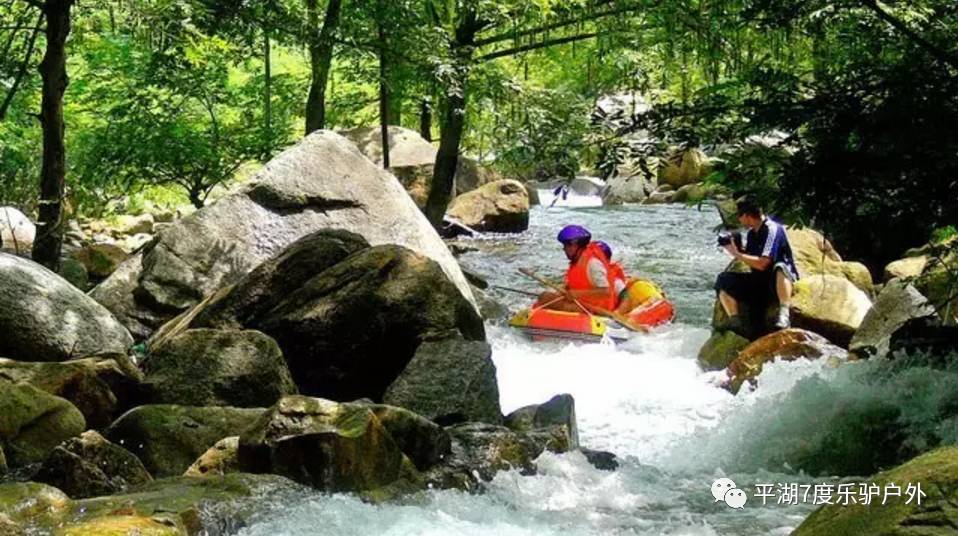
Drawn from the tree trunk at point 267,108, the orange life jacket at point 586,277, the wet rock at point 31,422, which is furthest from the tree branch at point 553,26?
the wet rock at point 31,422

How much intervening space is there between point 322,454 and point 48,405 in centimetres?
154

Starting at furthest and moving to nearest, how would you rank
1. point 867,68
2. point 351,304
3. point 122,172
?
point 122,172
point 351,304
point 867,68

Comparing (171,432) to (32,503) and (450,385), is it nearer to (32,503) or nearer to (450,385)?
(32,503)

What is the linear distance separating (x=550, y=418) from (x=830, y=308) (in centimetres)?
363

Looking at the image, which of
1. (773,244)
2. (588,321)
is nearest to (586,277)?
(588,321)

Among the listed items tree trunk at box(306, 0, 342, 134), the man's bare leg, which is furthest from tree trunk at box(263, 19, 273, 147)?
the man's bare leg

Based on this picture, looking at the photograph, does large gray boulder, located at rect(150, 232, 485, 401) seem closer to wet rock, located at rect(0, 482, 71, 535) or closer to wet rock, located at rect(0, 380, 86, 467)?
wet rock, located at rect(0, 380, 86, 467)

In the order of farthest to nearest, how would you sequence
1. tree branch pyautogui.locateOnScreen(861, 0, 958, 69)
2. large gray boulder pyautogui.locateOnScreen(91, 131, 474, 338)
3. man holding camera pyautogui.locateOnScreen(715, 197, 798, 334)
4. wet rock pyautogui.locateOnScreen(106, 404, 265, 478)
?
1. man holding camera pyautogui.locateOnScreen(715, 197, 798, 334)
2. large gray boulder pyautogui.locateOnScreen(91, 131, 474, 338)
3. wet rock pyautogui.locateOnScreen(106, 404, 265, 478)
4. tree branch pyautogui.locateOnScreen(861, 0, 958, 69)

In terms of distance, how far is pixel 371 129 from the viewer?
18.2 m

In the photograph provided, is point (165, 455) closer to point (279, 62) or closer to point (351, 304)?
point (351, 304)

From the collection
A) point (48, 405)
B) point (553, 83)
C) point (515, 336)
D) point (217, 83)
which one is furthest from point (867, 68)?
point (553, 83)

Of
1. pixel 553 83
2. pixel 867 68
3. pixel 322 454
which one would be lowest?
pixel 322 454

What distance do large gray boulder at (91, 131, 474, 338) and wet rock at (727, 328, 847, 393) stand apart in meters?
2.08

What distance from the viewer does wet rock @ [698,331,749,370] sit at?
27.8 ft
